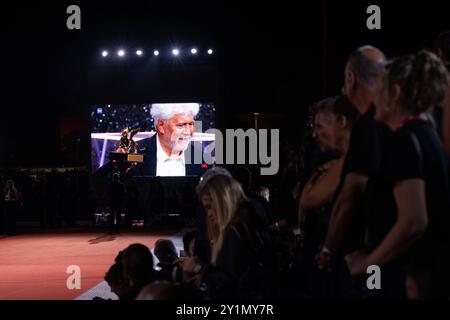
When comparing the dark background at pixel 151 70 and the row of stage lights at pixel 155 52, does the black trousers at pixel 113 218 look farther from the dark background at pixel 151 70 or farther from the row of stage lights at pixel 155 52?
the row of stage lights at pixel 155 52

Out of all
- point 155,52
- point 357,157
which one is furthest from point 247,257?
point 155,52

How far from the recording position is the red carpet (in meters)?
8.46

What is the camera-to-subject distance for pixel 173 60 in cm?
2395

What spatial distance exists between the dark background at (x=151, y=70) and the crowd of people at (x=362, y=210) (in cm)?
1747

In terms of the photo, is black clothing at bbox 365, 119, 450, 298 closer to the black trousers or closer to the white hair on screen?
the black trousers

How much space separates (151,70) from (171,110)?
191 cm

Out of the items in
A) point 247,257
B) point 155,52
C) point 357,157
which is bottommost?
point 247,257

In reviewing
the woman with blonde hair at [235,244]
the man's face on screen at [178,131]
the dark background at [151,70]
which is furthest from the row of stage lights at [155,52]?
the woman with blonde hair at [235,244]

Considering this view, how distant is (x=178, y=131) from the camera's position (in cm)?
2311

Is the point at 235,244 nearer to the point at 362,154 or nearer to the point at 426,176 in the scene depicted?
the point at 362,154

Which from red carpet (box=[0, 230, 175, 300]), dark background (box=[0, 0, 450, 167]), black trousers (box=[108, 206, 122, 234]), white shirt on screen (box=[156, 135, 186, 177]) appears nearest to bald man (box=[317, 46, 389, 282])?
red carpet (box=[0, 230, 175, 300])

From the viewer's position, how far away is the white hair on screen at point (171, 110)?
23.5 metres

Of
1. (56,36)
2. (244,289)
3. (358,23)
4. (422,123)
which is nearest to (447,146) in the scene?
(422,123)

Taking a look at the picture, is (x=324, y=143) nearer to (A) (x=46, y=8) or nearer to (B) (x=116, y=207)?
(B) (x=116, y=207)
